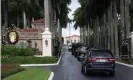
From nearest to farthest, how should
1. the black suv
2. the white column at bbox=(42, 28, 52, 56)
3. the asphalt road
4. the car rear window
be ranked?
the asphalt road < the black suv < the car rear window < the white column at bbox=(42, 28, 52, 56)

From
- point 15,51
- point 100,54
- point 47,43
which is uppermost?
point 47,43

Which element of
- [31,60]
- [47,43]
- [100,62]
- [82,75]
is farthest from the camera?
[47,43]

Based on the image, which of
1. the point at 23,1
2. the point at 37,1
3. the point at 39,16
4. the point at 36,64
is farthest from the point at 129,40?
the point at 39,16

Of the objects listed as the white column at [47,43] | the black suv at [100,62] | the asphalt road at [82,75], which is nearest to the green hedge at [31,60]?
the white column at [47,43]

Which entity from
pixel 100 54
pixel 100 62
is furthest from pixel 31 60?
pixel 100 62

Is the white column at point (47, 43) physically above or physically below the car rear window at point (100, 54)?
above

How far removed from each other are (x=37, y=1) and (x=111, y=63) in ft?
97.2

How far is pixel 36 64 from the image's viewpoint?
3425 centimetres

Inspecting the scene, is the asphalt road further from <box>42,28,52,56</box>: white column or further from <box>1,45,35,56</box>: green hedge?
<box>42,28,52,56</box>: white column

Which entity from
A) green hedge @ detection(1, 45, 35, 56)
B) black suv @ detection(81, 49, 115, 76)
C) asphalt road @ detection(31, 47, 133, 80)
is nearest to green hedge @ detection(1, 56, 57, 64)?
green hedge @ detection(1, 45, 35, 56)

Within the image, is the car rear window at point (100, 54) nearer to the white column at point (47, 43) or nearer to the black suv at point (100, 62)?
the black suv at point (100, 62)

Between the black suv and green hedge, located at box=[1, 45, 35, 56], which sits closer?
the black suv

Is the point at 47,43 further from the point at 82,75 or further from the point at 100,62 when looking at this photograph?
the point at 100,62

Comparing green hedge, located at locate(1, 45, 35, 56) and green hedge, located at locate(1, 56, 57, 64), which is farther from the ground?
green hedge, located at locate(1, 45, 35, 56)
